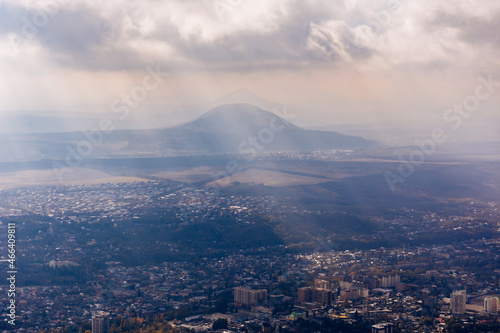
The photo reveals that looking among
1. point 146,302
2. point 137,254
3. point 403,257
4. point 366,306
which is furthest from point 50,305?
point 403,257

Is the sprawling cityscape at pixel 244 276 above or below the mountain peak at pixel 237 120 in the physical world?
below

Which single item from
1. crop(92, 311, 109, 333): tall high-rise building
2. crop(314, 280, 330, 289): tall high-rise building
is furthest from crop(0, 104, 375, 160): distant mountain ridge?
crop(92, 311, 109, 333): tall high-rise building

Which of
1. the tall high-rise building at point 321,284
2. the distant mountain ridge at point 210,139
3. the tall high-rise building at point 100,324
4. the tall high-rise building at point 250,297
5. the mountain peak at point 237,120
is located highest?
the mountain peak at point 237,120

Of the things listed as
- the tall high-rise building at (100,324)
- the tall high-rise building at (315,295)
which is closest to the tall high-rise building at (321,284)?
the tall high-rise building at (315,295)

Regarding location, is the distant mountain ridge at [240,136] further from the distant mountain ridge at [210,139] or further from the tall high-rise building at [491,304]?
the tall high-rise building at [491,304]

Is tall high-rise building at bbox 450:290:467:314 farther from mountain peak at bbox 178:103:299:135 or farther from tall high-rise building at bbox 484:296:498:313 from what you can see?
mountain peak at bbox 178:103:299:135

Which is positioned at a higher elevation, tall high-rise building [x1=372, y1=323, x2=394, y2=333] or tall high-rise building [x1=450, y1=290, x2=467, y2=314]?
tall high-rise building [x1=450, y1=290, x2=467, y2=314]
